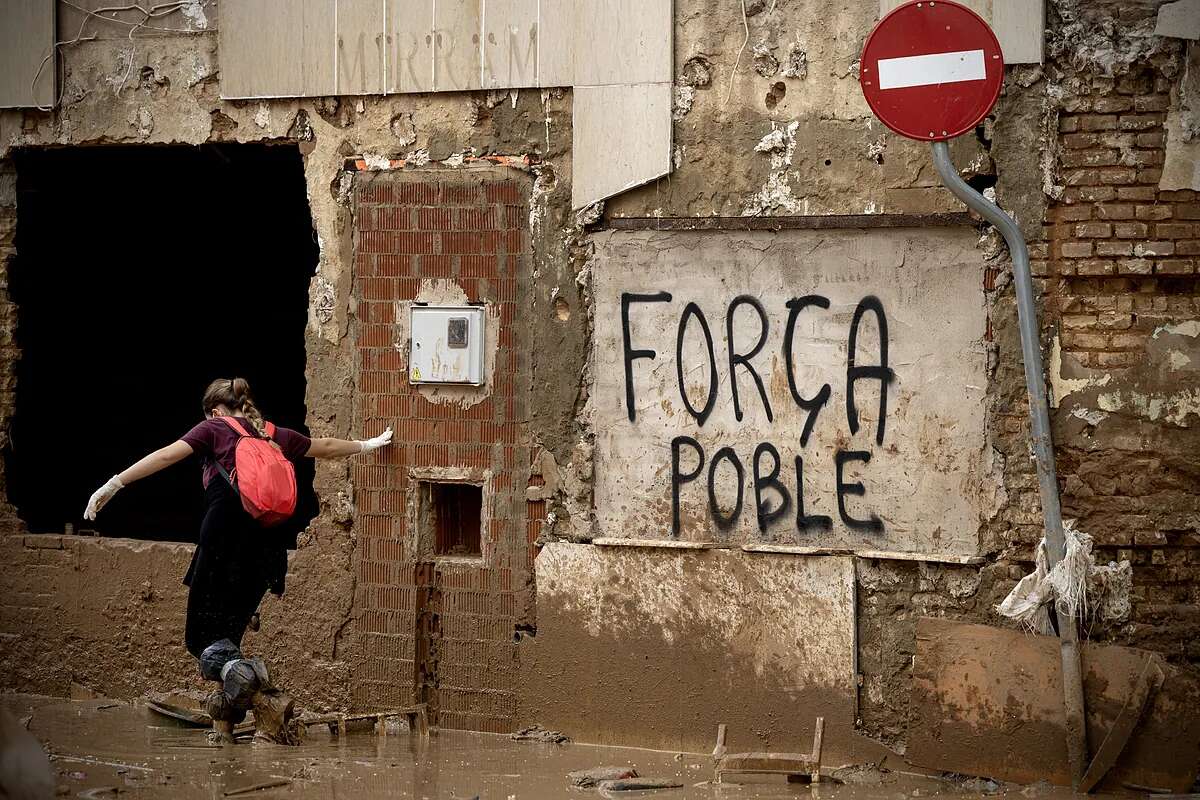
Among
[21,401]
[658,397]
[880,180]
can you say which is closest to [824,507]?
[658,397]

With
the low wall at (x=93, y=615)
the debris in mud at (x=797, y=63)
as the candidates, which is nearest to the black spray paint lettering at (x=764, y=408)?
the debris in mud at (x=797, y=63)

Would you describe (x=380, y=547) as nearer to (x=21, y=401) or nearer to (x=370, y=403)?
(x=370, y=403)

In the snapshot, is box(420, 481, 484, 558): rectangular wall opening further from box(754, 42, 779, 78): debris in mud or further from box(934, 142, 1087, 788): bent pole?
box(934, 142, 1087, 788): bent pole

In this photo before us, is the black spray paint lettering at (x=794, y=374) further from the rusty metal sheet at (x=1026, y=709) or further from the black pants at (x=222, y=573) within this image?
the black pants at (x=222, y=573)

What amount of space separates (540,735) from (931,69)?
340 centimetres

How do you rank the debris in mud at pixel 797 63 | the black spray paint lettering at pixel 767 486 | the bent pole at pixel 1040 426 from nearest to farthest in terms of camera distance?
the bent pole at pixel 1040 426
the debris in mud at pixel 797 63
the black spray paint lettering at pixel 767 486

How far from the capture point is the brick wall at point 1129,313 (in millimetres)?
6078

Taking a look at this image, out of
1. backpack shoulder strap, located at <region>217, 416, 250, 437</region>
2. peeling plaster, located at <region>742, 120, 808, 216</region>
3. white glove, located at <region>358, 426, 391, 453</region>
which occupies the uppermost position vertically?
peeling plaster, located at <region>742, 120, 808, 216</region>

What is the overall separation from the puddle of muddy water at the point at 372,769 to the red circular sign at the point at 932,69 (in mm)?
2610

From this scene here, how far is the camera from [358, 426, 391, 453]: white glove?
7.21 m

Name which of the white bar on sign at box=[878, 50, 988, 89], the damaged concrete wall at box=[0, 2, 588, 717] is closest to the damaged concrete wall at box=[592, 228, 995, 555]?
the damaged concrete wall at box=[0, 2, 588, 717]

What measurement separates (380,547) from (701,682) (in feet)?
5.54

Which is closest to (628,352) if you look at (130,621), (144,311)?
(130,621)

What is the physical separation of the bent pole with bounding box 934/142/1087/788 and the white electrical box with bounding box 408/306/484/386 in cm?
232
